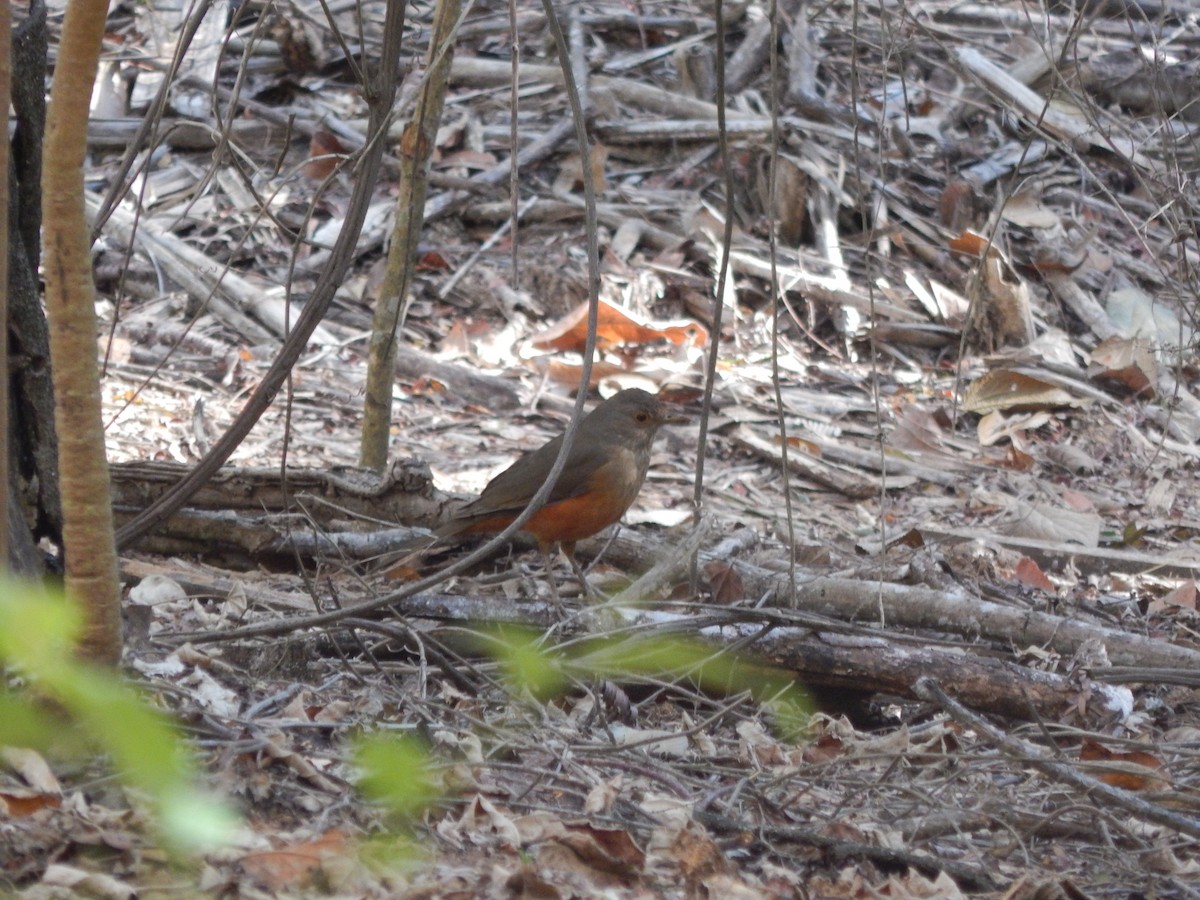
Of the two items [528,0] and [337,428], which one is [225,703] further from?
[528,0]

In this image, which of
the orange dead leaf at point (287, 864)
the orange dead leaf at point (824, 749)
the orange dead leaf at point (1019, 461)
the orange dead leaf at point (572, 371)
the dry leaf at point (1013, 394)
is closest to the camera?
the orange dead leaf at point (287, 864)

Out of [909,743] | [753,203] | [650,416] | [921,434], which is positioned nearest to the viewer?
[909,743]

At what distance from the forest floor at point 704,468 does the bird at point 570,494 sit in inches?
6.5

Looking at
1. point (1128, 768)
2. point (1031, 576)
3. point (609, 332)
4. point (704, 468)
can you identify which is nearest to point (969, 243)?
point (609, 332)

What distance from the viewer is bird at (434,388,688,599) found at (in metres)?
6.01

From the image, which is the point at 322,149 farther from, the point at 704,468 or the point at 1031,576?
the point at 1031,576

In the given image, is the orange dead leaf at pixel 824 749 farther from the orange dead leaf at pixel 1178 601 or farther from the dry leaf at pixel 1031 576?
the orange dead leaf at pixel 1178 601

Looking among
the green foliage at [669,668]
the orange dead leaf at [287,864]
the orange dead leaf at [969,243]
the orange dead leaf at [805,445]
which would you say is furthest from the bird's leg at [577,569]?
the orange dead leaf at [969,243]

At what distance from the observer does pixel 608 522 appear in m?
6.36

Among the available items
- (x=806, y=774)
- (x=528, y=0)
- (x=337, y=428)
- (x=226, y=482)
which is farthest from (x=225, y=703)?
(x=528, y=0)

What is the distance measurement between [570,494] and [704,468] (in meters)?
1.29

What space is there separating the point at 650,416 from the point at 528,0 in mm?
6120

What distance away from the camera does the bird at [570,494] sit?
237 inches

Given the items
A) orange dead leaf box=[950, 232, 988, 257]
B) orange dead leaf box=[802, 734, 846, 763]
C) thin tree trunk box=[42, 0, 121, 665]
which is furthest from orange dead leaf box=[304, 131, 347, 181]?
thin tree trunk box=[42, 0, 121, 665]
